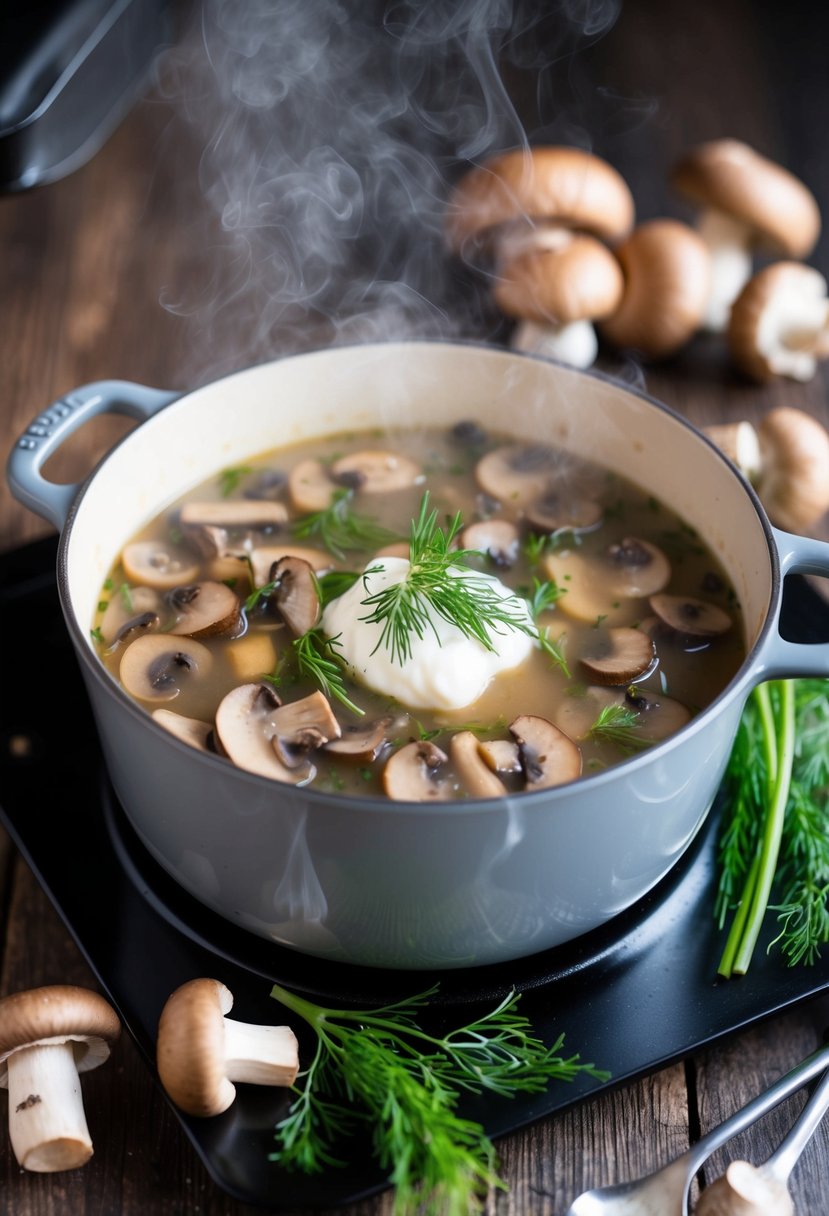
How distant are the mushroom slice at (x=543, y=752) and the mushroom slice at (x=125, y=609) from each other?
745 millimetres

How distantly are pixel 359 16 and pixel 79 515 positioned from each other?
2.76 metres

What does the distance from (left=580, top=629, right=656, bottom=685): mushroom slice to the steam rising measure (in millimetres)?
1261

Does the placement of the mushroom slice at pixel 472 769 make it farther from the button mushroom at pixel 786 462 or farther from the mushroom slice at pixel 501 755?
the button mushroom at pixel 786 462

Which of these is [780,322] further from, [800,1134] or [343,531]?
[800,1134]

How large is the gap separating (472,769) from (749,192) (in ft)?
7.39

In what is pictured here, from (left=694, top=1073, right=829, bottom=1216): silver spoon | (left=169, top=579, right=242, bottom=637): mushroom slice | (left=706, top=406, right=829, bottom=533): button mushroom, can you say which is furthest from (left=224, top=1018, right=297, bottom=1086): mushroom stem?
(left=706, top=406, right=829, bottom=533): button mushroom

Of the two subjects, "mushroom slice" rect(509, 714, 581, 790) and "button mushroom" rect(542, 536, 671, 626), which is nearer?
"mushroom slice" rect(509, 714, 581, 790)

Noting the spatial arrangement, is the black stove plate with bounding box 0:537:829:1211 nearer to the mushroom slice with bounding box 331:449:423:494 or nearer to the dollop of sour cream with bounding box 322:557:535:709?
the dollop of sour cream with bounding box 322:557:535:709

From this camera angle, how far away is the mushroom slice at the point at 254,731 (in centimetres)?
198

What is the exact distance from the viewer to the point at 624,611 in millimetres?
2410

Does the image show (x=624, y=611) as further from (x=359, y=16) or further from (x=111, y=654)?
(x=359, y=16)

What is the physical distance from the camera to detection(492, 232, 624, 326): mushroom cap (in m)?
3.34

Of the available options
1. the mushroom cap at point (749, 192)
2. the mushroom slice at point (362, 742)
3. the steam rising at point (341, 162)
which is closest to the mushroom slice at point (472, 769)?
the mushroom slice at point (362, 742)

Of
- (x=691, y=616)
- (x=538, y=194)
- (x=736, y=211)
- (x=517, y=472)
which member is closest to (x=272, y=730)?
(x=691, y=616)
